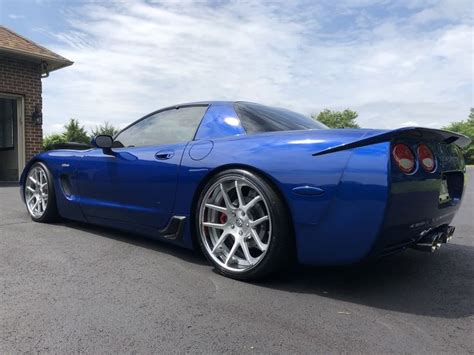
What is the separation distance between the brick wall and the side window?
306 inches

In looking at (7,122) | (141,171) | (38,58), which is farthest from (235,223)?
(7,122)

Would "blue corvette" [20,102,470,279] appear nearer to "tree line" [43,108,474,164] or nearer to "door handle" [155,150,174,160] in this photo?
"door handle" [155,150,174,160]

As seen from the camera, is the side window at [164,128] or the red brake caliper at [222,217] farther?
the side window at [164,128]

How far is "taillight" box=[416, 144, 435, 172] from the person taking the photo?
2693 mm

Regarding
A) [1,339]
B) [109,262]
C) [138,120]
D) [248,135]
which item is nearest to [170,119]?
[138,120]

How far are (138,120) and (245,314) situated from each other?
2.39 meters

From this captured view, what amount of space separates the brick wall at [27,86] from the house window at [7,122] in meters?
1.26

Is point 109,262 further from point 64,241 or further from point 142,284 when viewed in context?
point 64,241

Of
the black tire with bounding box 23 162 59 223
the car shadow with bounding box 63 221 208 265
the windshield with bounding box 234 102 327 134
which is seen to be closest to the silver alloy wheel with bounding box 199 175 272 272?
the car shadow with bounding box 63 221 208 265

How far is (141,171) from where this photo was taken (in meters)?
3.54

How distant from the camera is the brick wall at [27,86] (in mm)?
10453

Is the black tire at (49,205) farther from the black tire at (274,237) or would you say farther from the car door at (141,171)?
the black tire at (274,237)

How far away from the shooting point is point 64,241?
3967mm

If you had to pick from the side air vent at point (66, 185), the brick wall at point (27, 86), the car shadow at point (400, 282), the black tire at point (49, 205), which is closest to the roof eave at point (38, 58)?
the brick wall at point (27, 86)
